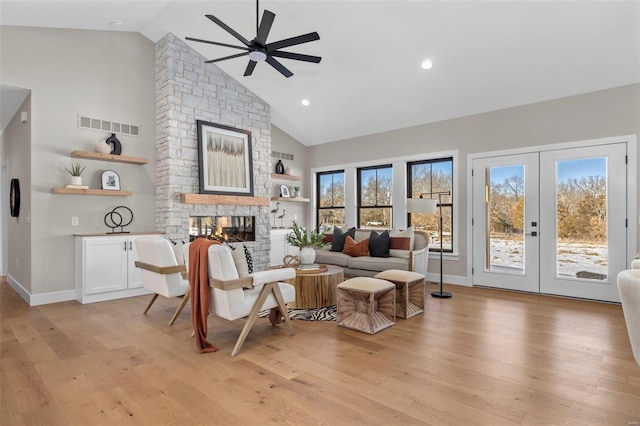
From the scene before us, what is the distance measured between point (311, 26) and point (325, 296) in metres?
3.66

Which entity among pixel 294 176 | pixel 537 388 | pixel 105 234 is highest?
pixel 294 176

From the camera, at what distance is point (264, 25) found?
11.3 ft

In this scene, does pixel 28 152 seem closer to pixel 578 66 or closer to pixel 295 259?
pixel 295 259

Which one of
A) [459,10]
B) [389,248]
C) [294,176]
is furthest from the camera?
[294,176]

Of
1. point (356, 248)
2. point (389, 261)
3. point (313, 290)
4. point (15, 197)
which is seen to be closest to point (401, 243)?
point (389, 261)

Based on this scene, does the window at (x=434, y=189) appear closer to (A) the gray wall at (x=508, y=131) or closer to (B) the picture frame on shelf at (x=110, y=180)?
(A) the gray wall at (x=508, y=131)

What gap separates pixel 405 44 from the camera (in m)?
4.70

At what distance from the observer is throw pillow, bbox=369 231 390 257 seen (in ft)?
18.9

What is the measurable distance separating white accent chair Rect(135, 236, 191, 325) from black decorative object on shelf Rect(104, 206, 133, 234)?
168 cm

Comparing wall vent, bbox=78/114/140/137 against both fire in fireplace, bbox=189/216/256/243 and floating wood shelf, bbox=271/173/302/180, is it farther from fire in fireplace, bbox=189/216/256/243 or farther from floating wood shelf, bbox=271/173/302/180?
floating wood shelf, bbox=271/173/302/180

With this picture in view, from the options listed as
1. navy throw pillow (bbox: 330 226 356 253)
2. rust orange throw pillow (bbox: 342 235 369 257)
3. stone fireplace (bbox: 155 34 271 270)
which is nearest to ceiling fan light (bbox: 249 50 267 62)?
stone fireplace (bbox: 155 34 271 270)

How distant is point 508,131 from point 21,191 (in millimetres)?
7296

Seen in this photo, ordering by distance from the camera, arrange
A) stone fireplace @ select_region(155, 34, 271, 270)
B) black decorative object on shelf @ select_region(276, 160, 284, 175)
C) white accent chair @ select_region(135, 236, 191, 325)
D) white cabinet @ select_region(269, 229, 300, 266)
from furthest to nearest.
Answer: black decorative object on shelf @ select_region(276, 160, 284, 175)
white cabinet @ select_region(269, 229, 300, 266)
stone fireplace @ select_region(155, 34, 271, 270)
white accent chair @ select_region(135, 236, 191, 325)

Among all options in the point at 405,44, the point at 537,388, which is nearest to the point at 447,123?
the point at 405,44
